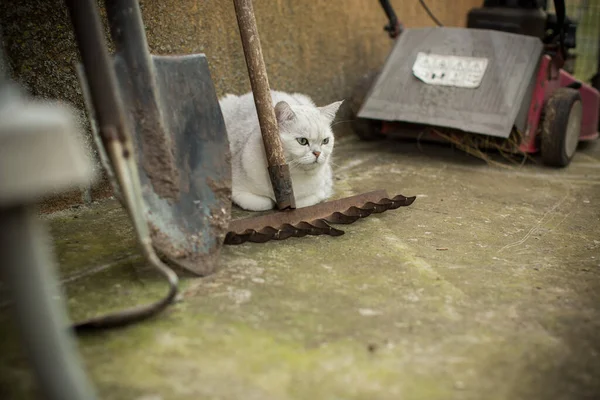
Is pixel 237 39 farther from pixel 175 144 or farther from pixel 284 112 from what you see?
pixel 175 144

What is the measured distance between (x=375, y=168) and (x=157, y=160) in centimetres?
168

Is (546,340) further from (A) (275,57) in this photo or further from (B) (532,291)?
(A) (275,57)

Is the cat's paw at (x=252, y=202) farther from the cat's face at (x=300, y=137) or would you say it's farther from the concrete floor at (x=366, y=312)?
the concrete floor at (x=366, y=312)

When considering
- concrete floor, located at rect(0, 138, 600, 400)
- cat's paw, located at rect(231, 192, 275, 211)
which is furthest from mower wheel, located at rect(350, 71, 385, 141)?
cat's paw, located at rect(231, 192, 275, 211)

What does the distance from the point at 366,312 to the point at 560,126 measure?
2023 millimetres

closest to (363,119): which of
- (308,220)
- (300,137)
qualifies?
(300,137)

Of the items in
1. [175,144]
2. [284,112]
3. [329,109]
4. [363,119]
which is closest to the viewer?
[175,144]

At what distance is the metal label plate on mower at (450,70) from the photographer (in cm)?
300

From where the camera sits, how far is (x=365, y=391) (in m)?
1.17

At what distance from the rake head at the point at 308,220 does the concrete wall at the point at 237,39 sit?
0.89 meters

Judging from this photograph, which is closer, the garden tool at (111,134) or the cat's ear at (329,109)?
the garden tool at (111,134)

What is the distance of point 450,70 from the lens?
307cm

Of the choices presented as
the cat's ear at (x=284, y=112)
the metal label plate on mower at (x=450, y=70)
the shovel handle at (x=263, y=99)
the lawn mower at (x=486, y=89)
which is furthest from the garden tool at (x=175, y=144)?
the metal label plate on mower at (x=450, y=70)

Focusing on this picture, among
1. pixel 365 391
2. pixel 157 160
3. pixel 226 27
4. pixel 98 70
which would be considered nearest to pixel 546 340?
pixel 365 391
